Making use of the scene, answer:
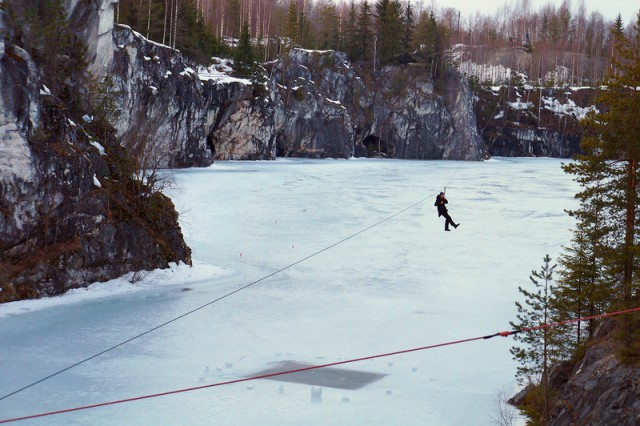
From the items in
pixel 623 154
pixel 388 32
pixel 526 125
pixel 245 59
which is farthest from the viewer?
pixel 526 125

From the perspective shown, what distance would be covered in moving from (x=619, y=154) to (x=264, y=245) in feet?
50.8

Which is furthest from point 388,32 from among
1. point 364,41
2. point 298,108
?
point 298,108

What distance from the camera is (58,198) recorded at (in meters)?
17.9

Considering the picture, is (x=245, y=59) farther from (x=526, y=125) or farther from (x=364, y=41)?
(x=526, y=125)

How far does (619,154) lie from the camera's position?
11.8m

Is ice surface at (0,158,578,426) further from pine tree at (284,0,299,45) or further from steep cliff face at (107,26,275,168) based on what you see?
pine tree at (284,0,299,45)

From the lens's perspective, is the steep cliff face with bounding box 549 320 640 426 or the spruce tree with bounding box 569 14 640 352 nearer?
the steep cliff face with bounding box 549 320 640 426

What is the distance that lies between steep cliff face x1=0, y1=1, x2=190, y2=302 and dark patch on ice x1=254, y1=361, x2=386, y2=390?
301 inches

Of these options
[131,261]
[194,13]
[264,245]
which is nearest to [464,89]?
[194,13]

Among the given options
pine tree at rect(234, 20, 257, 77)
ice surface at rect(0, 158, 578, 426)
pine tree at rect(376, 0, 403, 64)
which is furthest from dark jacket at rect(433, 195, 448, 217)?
pine tree at rect(376, 0, 403, 64)

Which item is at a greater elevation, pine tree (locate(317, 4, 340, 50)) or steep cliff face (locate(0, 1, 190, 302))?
pine tree (locate(317, 4, 340, 50))

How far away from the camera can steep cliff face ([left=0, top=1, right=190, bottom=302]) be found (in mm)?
16703

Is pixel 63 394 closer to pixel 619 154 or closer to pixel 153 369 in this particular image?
pixel 153 369

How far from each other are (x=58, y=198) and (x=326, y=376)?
9.51m
